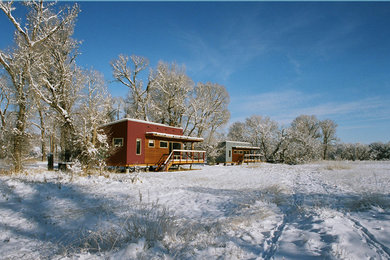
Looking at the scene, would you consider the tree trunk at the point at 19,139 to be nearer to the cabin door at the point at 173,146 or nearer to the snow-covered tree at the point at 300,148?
the cabin door at the point at 173,146

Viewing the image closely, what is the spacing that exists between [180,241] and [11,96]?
1036 inches

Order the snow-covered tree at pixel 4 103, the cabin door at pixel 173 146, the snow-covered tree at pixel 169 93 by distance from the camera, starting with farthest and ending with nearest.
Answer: the snow-covered tree at pixel 169 93
the cabin door at pixel 173 146
the snow-covered tree at pixel 4 103

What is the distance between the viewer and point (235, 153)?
2945cm

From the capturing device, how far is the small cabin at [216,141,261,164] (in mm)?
27453

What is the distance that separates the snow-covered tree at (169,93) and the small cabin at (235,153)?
6.92 metres

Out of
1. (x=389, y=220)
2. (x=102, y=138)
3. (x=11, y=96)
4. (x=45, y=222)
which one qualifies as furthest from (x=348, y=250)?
(x=11, y=96)

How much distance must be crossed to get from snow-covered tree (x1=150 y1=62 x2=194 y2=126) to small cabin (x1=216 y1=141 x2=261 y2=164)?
22.7 feet

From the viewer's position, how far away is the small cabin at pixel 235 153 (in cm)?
2745

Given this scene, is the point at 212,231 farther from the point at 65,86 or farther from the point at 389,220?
the point at 65,86

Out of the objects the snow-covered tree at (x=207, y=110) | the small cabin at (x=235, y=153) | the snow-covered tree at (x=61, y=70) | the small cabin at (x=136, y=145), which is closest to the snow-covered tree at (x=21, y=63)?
the snow-covered tree at (x=61, y=70)

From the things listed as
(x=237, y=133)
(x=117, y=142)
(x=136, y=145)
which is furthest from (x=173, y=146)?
(x=237, y=133)

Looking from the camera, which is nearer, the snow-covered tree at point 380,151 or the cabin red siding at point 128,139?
the cabin red siding at point 128,139

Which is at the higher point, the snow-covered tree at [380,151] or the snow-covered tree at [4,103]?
the snow-covered tree at [4,103]

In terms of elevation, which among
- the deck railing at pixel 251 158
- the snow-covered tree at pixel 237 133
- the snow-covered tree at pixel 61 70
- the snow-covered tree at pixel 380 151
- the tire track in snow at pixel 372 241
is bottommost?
the deck railing at pixel 251 158
